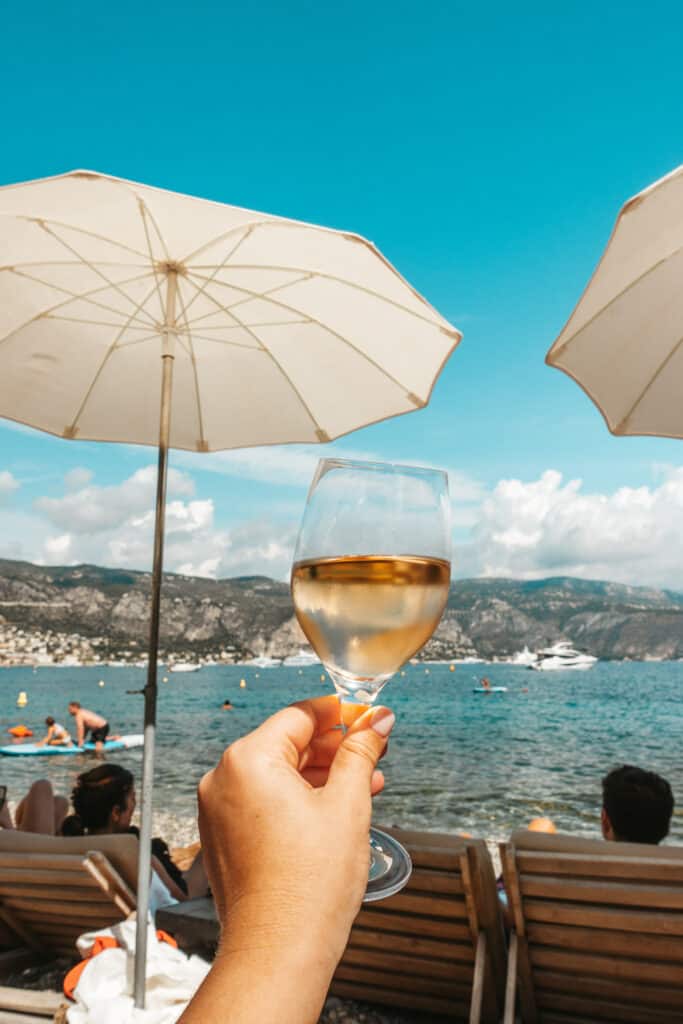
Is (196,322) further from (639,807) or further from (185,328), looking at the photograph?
(639,807)

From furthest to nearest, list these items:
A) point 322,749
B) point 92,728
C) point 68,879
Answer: point 92,728 < point 68,879 < point 322,749

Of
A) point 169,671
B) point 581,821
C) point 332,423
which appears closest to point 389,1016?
point 332,423

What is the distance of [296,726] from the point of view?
3.69 ft

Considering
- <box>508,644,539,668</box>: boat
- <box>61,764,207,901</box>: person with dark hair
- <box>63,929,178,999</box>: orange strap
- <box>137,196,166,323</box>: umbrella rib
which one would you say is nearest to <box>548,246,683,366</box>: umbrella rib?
<box>137,196,166,323</box>: umbrella rib

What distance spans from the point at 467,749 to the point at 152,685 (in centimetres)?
3732

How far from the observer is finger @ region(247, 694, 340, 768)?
3.53ft

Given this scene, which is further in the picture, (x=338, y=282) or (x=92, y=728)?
(x=92, y=728)

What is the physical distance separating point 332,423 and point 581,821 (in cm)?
1822

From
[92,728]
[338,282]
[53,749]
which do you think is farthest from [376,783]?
[53,749]

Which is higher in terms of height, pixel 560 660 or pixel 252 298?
pixel 252 298

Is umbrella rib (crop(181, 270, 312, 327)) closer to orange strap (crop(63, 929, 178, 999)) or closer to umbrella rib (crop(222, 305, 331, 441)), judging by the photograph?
umbrella rib (crop(222, 305, 331, 441))

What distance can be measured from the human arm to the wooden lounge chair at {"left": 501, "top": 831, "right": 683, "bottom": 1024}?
2380mm

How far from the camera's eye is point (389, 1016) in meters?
4.06

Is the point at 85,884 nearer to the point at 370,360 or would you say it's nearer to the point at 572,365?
the point at 370,360
